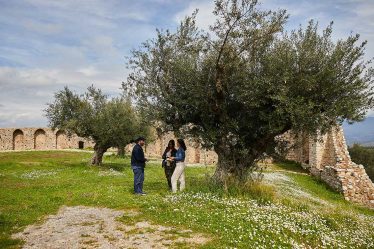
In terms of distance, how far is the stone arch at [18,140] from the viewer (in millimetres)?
74188

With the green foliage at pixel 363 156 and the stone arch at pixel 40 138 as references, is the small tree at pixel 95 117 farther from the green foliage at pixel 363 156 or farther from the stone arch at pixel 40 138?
the stone arch at pixel 40 138

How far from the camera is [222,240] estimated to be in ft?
36.7

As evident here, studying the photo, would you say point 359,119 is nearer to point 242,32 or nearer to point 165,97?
point 242,32

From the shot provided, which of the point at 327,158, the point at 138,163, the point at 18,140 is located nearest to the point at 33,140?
the point at 18,140

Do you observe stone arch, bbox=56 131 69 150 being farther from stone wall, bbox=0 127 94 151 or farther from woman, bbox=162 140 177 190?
woman, bbox=162 140 177 190

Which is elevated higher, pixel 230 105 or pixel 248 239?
pixel 230 105

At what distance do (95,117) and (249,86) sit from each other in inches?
767

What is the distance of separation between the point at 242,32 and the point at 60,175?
18373 mm

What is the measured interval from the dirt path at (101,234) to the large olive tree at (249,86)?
658 centimetres

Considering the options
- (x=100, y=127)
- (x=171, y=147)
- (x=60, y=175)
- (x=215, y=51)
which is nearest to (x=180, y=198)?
(x=171, y=147)

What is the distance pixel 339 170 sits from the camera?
1209 inches

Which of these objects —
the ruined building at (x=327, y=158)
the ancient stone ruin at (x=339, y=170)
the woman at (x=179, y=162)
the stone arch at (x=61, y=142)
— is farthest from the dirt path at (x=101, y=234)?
the stone arch at (x=61, y=142)

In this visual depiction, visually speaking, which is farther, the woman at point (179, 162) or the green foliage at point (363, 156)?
the green foliage at point (363, 156)

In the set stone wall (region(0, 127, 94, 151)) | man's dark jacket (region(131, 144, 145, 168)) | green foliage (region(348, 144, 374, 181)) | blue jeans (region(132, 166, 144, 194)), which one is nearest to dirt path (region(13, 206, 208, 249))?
blue jeans (region(132, 166, 144, 194))
